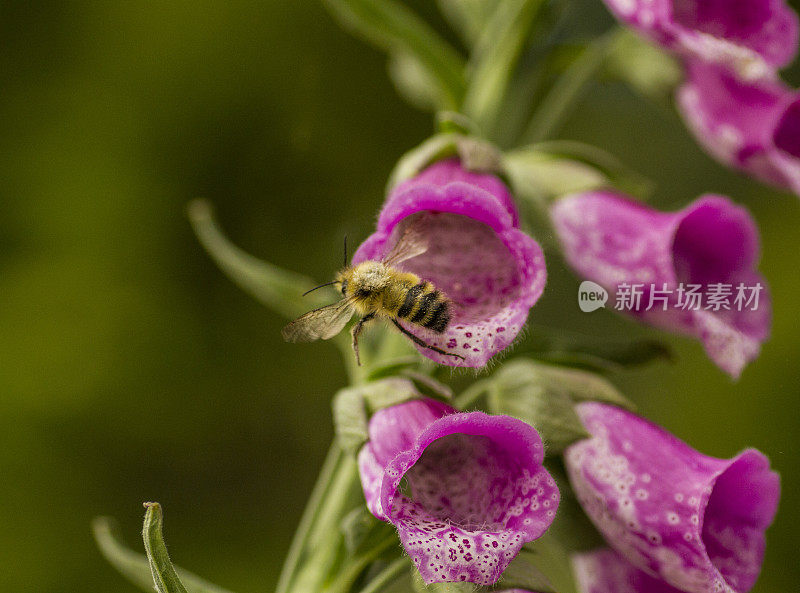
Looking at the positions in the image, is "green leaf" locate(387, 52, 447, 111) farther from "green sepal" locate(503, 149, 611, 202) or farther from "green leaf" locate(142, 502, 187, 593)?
"green leaf" locate(142, 502, 187, 593)

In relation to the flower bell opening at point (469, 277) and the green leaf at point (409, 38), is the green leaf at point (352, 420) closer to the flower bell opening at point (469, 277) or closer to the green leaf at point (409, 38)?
the flower bell opening at point (469, 277)

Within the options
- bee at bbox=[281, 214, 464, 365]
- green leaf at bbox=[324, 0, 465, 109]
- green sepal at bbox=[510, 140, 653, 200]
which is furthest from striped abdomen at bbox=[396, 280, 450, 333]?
green leaf at bbox=[324, 0, 465, 109]

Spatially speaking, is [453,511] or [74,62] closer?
[453,511]

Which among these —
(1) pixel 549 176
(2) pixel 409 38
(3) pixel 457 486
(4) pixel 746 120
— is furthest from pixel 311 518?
(4) pixel 746 120

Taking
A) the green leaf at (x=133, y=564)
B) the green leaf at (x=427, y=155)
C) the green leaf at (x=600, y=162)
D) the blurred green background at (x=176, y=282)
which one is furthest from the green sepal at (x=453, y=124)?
the blurred green background at (x=176, y=282)

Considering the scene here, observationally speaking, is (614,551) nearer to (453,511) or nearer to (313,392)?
(453,511)

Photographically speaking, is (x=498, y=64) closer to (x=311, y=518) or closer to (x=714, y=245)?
(x=714, y=245)

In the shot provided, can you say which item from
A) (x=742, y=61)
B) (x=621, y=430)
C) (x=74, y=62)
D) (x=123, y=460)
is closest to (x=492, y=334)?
(x=621, y=430)
